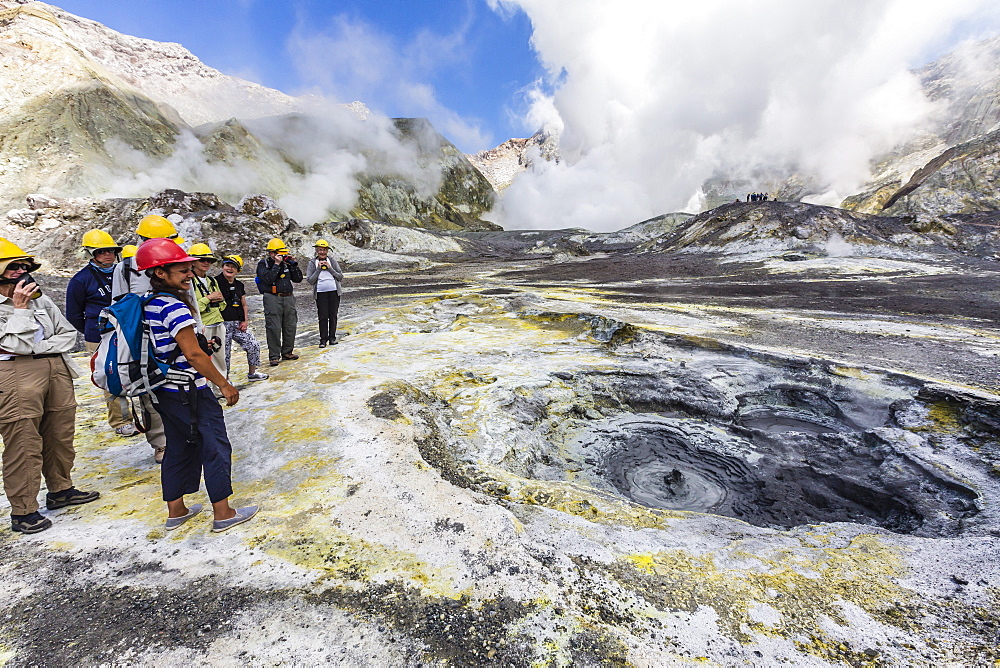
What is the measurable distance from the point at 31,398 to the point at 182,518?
1143 millimetres

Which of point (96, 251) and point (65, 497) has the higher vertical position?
point (96, 251)

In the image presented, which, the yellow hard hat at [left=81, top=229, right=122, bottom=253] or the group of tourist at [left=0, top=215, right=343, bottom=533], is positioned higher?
the yellow hard hat at [left=81, top=229, right=122, bottom=253]

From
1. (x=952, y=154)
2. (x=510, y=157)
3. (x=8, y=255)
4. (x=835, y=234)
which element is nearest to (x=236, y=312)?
(x=8, y=255)

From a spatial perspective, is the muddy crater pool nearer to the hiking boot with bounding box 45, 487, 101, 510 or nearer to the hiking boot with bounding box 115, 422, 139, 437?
the hiking boot with bounding box 45, 487, 101, 510

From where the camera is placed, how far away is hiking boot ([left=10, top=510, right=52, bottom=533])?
2488mm

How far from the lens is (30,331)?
2555 millimetres

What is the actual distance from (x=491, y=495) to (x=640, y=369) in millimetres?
3384

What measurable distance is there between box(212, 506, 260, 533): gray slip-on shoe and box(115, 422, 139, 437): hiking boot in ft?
7.21

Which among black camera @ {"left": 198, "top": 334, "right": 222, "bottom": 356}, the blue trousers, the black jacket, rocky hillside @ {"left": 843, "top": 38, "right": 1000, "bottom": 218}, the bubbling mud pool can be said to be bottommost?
the bubbling mud pool

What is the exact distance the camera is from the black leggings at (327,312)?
6.62 m

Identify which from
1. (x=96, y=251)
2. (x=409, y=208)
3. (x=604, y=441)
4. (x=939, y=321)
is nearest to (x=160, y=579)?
(x=96, y=251)

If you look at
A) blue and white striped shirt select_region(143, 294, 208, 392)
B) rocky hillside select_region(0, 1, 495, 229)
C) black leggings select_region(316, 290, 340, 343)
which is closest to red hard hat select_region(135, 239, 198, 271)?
blue and white striped shirt select_region(143, 294, 208, 392)

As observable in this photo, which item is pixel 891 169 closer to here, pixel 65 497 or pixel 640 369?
pixel 640 369

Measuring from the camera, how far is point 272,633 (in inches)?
70.8
